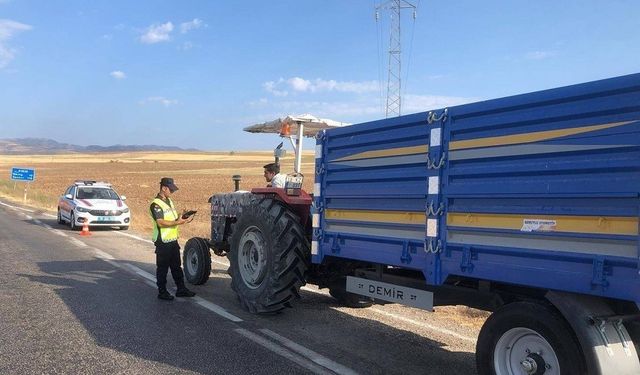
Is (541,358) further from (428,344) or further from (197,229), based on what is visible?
(197,229)

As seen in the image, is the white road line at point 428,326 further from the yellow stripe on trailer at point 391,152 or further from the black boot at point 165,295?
the black boot at point 165,295

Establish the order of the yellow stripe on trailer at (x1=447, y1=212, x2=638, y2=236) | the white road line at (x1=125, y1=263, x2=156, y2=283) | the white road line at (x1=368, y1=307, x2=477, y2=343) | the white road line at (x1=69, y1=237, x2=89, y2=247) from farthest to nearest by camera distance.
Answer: the white road line at (x1=69, y1=237, x2=89, y2=247) → the white road line at (x1=125, y1=263, x2=156, y2=283) → the white road line at (x1=368, y1=307, x2=477, y2=343) → the yellow stripe on trailer at (x1=447, y1=212, x2=638, y2=236)

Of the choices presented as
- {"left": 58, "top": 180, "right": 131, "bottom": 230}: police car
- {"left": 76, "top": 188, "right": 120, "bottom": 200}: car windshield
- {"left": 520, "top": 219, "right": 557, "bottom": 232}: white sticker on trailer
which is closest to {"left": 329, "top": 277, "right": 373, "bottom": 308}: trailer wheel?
{"left": 520, "top": 219, "right": 557, "bottom": 232}: white sticker on trailer

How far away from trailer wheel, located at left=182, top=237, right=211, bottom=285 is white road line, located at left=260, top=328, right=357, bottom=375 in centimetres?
276

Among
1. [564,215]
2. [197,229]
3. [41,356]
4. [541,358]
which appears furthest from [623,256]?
[197,229]

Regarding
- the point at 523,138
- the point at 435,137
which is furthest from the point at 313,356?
the point at 523,138

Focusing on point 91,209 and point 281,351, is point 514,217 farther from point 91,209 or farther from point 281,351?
point 91,209

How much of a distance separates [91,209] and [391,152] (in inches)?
566

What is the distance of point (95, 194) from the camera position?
18.8 metres

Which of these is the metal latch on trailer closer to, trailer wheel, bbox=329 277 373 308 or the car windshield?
trailer wheel, bbox=329 277 373 308

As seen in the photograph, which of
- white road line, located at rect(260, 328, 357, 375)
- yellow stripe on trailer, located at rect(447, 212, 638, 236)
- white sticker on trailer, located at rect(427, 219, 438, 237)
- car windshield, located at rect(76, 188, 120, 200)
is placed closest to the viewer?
yellow stripe on trailer, located at rect(447, 212, 638, 236)

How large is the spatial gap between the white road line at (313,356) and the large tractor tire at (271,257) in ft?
1.85

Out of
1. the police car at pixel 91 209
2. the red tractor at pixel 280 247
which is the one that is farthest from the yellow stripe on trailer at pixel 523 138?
the police car at pixel 91 209

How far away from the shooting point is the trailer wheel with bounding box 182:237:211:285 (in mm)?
8391
